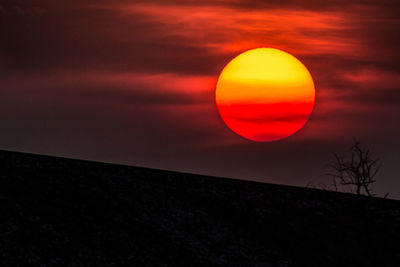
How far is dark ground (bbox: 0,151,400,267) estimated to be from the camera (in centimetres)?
2097

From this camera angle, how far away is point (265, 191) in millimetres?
29688

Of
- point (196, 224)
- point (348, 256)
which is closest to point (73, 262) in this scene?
point (196, 224)

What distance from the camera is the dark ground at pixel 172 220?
68.8ft

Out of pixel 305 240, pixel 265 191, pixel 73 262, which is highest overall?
pixel 265 191

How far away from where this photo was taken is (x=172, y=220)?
24.6 metres

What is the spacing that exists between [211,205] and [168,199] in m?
1.53

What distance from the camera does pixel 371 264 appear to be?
83.1 ft

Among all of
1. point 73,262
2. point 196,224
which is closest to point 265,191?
point 196,224

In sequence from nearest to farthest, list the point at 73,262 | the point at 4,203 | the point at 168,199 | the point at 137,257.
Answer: the point at 73,262, the point at 137,257, the point at 4,203, the point at 168,199

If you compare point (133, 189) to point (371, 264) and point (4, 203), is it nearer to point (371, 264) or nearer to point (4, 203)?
point (4, 203)

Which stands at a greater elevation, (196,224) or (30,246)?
(196,224)

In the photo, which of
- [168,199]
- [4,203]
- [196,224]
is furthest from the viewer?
[168,199]

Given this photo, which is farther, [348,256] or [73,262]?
[348,256]

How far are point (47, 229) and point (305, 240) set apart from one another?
8898 millimetres
